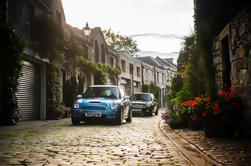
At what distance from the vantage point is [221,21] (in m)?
7.76

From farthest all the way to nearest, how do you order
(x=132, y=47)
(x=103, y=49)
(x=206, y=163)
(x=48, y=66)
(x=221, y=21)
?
1. (x=132, y=47)
2. (x=103, y=49)
3. (x=48, y=66)
4. (x=221, y=21)
5. (x=206, y=163)

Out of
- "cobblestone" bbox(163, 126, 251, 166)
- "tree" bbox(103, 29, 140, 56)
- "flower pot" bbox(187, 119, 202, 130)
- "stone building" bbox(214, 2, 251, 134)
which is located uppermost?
"tree" bbox(103, 29, 140, 56)

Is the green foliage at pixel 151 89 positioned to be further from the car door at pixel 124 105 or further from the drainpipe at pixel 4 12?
the drainpipe at pixel 4 12

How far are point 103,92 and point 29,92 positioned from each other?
15.1ft

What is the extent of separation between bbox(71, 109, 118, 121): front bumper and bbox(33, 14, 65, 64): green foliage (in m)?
4.89

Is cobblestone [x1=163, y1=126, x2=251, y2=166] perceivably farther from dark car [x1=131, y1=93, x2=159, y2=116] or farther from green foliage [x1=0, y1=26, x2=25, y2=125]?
dark car [x1=131, y1=93, x2=159, y2=116]

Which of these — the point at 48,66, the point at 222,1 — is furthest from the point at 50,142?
the point at 48,66

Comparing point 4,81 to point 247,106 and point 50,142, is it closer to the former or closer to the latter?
point 50,142

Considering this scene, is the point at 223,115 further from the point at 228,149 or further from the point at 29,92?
the point at 29,92

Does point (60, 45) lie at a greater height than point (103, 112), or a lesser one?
greater

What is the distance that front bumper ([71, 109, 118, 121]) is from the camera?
11242 mm

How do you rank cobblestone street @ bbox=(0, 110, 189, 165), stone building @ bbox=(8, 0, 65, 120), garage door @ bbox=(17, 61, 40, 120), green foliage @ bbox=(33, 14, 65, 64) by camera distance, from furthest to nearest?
green foliage @ bbox=(33, 14, 65, 64) < garage door @ bbox=(17, 61, 40, 120) < stone building @ bbox=(8, 0, 65, 120) < cobblestone street @ bbox=(0, 110, 189, 165)

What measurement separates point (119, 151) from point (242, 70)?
11.1 feet

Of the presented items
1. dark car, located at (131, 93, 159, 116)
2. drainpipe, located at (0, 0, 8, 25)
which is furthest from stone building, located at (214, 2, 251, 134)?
dark car, located at (131, 93, 159, 116)
